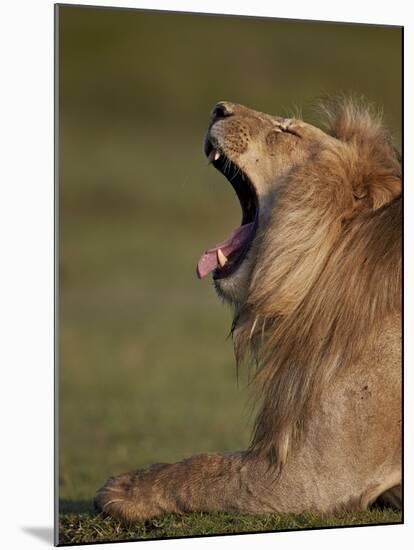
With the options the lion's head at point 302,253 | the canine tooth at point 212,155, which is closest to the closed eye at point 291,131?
the lion's head at point 302,253

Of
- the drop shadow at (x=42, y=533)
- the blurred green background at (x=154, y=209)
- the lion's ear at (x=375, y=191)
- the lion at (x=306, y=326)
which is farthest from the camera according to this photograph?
the blurred green background at (x=154, y=209)

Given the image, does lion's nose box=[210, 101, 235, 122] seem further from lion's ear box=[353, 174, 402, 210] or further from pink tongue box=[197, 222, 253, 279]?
lion's ear box=[353, 174, 402, 210]

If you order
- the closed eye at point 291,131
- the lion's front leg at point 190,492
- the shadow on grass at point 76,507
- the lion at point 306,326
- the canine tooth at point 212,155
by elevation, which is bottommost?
the shadow on grass at point 76,507

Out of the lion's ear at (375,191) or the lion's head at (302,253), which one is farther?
the lion's ear at (375,191)

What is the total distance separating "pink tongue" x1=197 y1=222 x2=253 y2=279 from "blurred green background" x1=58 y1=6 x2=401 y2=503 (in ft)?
1.15

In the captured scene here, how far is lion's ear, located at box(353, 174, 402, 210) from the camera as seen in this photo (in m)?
5.71

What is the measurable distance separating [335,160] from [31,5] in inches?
56.0

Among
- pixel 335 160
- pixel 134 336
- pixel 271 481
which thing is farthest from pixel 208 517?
pixel 134 336

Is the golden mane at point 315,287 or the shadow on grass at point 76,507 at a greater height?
the golden mane at point 315,287

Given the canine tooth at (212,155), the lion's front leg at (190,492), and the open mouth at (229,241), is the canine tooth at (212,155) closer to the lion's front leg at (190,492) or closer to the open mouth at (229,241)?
the open mouth at (229,241)

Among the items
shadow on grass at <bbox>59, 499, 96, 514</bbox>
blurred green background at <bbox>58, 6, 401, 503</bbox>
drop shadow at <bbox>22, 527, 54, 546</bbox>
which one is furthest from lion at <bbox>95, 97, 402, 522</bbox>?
shadow on grass at <bbox>59, 499, 96, 514</bbox>

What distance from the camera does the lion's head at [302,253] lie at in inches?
218

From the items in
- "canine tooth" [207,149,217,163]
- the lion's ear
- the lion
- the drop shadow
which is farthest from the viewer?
"canine tooth" [207,149,217,163]

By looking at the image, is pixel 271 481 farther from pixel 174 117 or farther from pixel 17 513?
pixel 174 117
